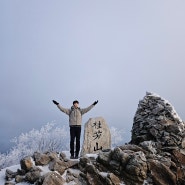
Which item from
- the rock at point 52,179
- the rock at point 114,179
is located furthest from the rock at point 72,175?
the rock at point 114,179

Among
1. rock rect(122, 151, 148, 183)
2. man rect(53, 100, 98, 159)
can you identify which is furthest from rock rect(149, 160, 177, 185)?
man rect(53, 100, 98, 159)

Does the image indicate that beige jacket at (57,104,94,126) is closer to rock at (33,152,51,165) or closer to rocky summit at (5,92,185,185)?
rocky summit at (5,92,185,185)

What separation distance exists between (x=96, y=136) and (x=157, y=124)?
11.3 ft

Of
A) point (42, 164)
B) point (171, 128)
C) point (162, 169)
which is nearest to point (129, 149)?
point (162, 169)

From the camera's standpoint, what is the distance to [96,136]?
1617cm

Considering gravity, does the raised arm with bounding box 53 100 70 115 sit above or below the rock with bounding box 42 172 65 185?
above

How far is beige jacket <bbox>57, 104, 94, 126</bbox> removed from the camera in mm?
15258

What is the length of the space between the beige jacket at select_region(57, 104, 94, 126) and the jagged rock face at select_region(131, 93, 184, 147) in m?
3.22

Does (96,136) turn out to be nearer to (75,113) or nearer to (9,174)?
(75,113)

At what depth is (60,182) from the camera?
12.2m

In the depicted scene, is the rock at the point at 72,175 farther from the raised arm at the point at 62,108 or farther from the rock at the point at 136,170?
the raised arm at the point at 62,108

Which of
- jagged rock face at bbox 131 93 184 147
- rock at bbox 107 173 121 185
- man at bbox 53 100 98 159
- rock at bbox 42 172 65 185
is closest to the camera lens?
rock at bbox 42 172 65 185

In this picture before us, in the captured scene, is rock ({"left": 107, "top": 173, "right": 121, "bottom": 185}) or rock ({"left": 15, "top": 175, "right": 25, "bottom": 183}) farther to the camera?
rock ({"left": 15, "top": 175, "right": 25, "bottom": 183})

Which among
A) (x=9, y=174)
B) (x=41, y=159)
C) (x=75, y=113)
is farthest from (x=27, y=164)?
(x=75, y=113)
